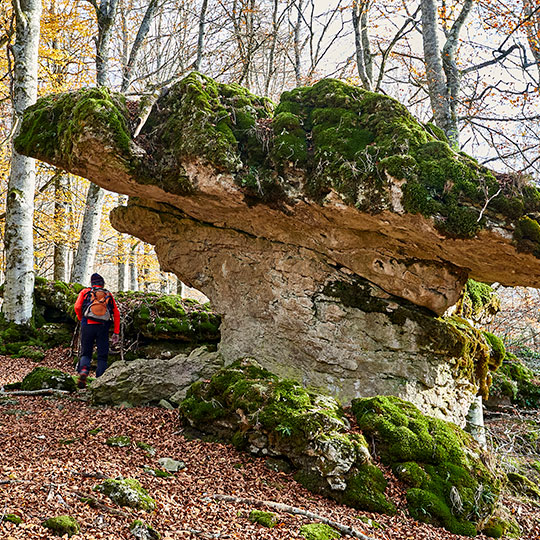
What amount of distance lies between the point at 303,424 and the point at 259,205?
11.3ft

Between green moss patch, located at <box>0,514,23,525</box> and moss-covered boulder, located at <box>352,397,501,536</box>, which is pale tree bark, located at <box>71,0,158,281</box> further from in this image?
green moss patch, located at <box>0,514,23,525</box>

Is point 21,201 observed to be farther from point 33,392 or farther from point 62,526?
point 62,526

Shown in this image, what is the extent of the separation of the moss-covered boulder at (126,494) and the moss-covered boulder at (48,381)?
435cm

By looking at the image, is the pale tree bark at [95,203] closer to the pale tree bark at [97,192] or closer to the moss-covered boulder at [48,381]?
the pale tree bark at [97,192]

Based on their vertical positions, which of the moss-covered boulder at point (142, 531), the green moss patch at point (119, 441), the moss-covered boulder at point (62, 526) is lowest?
the green moss patch at point (119, 441)

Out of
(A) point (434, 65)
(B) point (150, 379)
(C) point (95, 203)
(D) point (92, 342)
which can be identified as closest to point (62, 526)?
(B) point (150, 379)

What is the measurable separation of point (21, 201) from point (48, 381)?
578 centimetres

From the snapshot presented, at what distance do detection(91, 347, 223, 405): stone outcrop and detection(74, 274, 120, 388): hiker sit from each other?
0.80 meters

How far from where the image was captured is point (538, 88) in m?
10.5

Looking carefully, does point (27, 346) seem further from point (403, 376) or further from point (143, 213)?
point (403, 376)

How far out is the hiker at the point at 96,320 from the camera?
806 cm

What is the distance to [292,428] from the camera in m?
5.02

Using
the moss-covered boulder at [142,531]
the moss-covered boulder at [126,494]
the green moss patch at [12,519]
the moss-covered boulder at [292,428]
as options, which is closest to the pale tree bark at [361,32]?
the moss-covered boulder at [292,428]

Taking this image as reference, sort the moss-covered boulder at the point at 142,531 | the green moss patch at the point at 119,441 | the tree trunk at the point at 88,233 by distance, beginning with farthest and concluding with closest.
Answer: the tree trunk at the point at 88,233
the green moss patch at the point at 119,441
the moss-covered boulder at the point at 142,531
